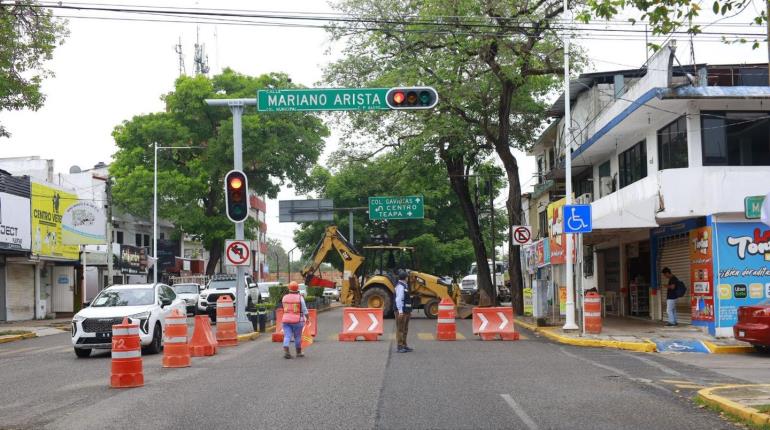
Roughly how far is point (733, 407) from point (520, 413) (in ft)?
8.37

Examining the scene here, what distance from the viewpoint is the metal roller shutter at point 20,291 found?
37.9 meters

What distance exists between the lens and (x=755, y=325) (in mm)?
16656

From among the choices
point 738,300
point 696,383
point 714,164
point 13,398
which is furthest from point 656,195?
point 13,398

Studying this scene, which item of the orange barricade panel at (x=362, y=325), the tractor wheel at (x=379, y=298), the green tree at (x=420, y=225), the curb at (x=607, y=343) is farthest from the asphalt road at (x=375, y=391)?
the green tree at (x=420, y=225)

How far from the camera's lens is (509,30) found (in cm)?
2794

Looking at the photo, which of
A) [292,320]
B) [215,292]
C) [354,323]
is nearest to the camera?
[292,320]

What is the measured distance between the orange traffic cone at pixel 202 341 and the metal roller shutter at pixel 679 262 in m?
13.8

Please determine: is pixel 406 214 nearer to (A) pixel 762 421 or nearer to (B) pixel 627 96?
(B) pixel 627 96

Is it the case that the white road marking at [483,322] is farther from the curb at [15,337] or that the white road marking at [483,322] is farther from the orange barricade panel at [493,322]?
the curb at [15,337]

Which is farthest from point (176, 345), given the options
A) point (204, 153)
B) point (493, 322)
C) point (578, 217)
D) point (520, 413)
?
point (204, 153)

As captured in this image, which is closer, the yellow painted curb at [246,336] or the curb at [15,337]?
the yellow painted curb at [246,336]

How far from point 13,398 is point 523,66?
842 inches

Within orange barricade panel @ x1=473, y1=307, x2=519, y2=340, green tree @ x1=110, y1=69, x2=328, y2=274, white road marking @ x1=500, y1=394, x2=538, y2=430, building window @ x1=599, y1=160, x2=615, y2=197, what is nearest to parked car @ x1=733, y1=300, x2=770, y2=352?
orange barricade panel @ x1=473, y1=307, x2=519, y2=340

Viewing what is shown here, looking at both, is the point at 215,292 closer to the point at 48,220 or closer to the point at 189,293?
the point at 189,293
